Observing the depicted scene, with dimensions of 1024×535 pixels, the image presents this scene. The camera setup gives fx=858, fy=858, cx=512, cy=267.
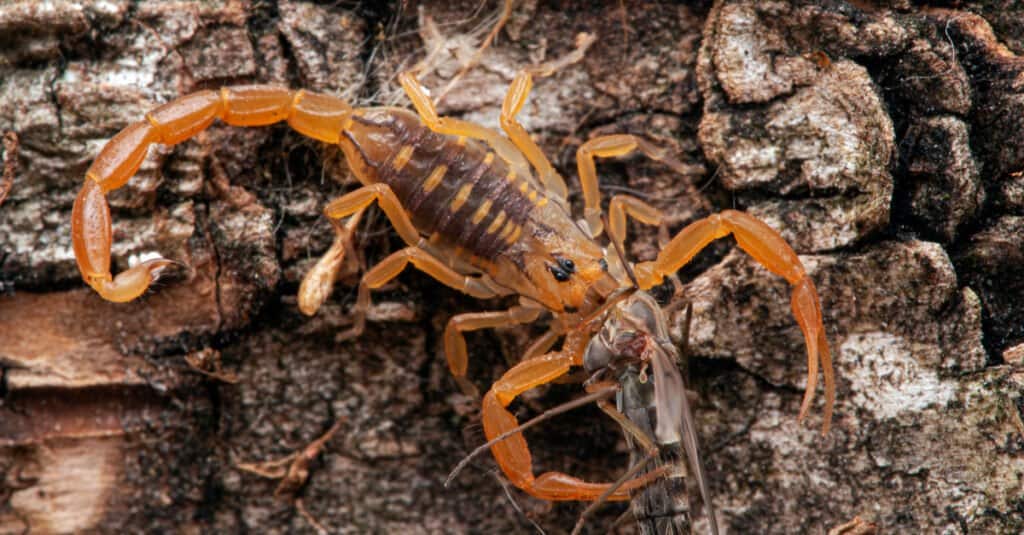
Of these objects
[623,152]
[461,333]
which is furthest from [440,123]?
[461,333]

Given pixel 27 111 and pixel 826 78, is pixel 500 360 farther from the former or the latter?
pixel 27 111

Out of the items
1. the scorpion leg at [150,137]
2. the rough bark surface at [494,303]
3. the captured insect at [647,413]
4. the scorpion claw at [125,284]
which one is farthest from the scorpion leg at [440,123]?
the scorpion claw at [125,284]

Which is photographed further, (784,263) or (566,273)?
(566,273)

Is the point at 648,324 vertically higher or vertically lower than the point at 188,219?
lower

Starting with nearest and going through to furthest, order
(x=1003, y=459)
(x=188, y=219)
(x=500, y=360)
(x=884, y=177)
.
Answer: (x=1003, y=459) → (x=884, y=177) → (x=188, y=219) → (x=500, y=360)

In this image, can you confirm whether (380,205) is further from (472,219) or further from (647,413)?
(647,413)

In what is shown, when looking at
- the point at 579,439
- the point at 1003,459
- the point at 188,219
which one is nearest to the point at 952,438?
the point at 1003,459

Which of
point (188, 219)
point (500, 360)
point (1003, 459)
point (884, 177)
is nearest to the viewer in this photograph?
point (1003, 459)
